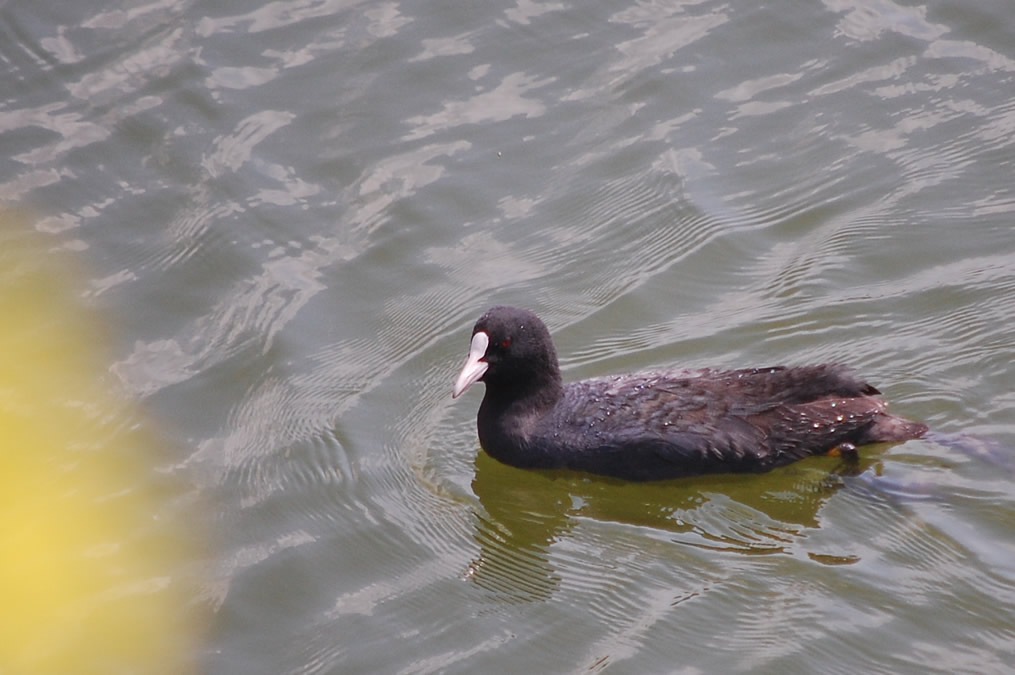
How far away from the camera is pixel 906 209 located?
29.5 ft

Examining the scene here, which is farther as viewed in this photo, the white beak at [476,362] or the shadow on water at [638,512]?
the white beak at [476,362]

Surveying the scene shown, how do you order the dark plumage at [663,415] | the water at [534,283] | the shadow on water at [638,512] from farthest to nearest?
the dark plumage at [663,415], the shadow on water at [638,512], the water at [534,283]

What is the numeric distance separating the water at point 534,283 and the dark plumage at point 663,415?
15cm

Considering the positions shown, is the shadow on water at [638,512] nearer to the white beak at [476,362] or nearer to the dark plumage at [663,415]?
the dark plumage at [663,415]

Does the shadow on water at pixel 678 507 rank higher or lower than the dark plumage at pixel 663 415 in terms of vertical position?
lower

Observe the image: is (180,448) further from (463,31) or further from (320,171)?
(463,31)

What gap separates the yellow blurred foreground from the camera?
21.6ft

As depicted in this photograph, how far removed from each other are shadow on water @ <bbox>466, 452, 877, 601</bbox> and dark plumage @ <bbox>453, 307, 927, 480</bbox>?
3.4 inches

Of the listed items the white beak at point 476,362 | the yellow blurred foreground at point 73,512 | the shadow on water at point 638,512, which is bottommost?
the shadow on water at point 638,512

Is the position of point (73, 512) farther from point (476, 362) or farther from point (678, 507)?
point (678, 507)

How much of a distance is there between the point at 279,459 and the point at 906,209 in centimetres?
406

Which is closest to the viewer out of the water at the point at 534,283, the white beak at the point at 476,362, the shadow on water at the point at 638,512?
the water at the point at 534,283

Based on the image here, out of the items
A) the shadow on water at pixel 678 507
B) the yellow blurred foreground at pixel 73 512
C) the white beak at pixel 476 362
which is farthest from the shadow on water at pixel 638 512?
the yellow blurred foreground at pixel 73 512

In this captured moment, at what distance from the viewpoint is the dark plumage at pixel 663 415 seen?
7.32 metres
